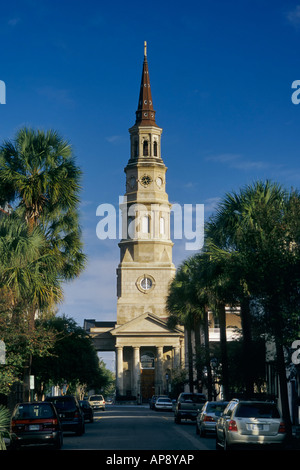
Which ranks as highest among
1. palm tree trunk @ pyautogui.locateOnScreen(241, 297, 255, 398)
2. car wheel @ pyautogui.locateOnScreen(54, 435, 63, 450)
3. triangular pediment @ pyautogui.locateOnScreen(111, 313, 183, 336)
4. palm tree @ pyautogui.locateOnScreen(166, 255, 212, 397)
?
triangular pediment @ pyautogui.locateOnScreen(111, 313, 183, 336)

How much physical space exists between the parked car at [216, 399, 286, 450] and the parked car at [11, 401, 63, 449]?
17.3ft

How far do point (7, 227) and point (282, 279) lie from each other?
9678 millimetres

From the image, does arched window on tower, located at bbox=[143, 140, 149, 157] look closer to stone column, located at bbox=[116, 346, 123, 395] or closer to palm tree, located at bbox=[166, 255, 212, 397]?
stone column, located at bbox=[116, 346, 123, 395]

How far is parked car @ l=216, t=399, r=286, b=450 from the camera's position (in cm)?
1834

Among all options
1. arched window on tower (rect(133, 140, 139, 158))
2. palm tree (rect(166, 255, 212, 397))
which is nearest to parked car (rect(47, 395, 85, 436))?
palm tree (rect(166, 255, 212, 397))

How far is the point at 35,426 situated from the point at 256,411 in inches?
252

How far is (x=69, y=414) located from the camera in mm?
28875

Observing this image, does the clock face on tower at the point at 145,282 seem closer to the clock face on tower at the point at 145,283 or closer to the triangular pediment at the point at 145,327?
the clock face on tower at the point at 145,283

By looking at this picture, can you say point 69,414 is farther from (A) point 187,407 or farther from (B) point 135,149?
(B) point 135,149

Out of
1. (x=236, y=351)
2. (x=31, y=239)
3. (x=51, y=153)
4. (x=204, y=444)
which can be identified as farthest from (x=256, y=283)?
(x=236, y=351)
